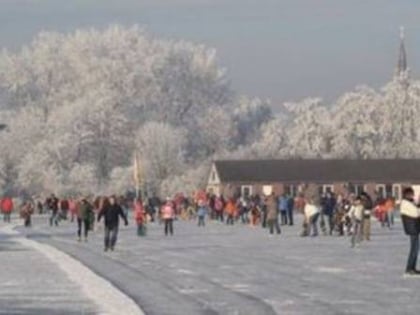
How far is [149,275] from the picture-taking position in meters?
24.6

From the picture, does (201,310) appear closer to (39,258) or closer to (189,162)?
(39,258)

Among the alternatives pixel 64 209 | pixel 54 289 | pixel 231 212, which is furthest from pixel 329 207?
pixel 54 289

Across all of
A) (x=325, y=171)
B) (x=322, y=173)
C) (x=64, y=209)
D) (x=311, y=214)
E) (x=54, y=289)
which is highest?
(x=325, y=171)

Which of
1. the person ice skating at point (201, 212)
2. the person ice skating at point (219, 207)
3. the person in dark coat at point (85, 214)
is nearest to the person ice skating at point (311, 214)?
the person in dark coat at point (85, 214)

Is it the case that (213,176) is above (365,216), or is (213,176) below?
above

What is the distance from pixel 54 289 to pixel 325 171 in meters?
93.0

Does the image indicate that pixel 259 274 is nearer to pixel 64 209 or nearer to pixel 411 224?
pixel 411 224

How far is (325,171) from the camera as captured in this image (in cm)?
11300

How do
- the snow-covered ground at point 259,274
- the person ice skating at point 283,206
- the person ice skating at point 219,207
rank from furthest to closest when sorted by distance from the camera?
the person ice skating at point 219,207
the person ice skating at point 283,206
the snow-covered ground at point 259,274

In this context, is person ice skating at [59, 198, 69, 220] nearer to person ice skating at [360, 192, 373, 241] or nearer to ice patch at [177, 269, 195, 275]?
person ice skating at [360, 192, 373, 241]

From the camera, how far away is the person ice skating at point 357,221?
3469 centimetres

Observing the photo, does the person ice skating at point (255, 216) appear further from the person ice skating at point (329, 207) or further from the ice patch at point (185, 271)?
the ice patch at point (185, 271)

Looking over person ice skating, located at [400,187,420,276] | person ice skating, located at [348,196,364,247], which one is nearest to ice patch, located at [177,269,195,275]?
person ice skating, located at [400,187,420,276]

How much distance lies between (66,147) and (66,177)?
2.82 meters
